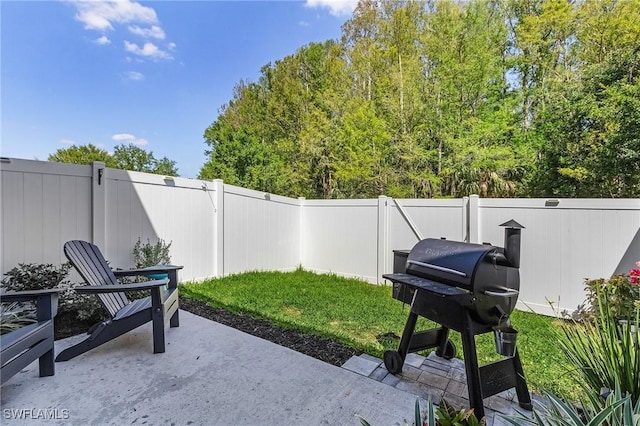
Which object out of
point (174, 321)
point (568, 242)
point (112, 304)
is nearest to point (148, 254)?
point (174, 321)

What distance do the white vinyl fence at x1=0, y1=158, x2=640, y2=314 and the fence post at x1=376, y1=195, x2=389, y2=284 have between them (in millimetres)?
20

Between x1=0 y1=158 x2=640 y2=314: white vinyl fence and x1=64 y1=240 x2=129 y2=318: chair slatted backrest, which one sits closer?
x1=64 y1=240 x2=129 y2=318: chair slatted backrest

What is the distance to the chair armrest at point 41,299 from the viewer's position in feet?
6.79

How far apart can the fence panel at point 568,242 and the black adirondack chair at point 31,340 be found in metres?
4.68

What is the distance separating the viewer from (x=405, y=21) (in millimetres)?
10516

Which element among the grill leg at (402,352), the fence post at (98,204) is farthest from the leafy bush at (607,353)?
the fence post at (98,204)

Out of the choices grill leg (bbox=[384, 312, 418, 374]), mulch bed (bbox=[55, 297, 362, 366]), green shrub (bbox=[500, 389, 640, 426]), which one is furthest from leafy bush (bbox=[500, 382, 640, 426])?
mulch bed (bbox=[55, 297, 362, 366])

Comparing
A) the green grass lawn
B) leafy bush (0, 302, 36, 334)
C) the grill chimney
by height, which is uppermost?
the grill chimney

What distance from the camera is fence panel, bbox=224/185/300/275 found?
5750mm

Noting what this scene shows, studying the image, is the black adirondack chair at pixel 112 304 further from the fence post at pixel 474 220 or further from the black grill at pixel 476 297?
the fence post at pixel 474 220

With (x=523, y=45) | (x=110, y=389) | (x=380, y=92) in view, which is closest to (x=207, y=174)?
(x=380, y=92)

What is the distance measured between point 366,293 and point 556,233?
9.69ft

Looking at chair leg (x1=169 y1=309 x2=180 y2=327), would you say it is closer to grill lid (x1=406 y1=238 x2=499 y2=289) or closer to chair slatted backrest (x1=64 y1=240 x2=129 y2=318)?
chair slatted backrest (x1=64 y1=240 x2=129 y2=318)

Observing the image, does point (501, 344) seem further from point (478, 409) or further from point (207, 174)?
point (207, 174)
